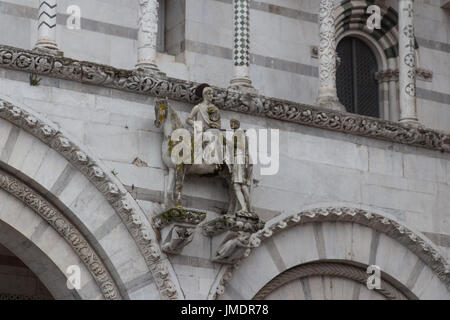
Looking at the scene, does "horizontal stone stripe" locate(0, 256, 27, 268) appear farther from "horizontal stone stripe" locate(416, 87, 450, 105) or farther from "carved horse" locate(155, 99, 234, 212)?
"horizontal stone stripe" locate(416, 87, 450, 105)

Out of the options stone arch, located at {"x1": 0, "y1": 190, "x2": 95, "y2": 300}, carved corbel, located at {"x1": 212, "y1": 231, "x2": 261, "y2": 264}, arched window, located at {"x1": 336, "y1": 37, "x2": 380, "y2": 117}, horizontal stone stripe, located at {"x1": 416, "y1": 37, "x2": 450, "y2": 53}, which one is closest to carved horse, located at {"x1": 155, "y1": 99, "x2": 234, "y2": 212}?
carved corbel, located at {"x1": 212, "y1": 231, "x2": 261, "y2": 264}

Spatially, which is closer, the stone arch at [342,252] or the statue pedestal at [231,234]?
the statue pedestal at [231,234]

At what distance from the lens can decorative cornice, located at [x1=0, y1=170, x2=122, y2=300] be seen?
1448 centimetres

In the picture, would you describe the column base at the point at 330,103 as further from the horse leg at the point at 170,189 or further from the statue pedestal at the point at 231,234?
the horse leg at the point at 170,189

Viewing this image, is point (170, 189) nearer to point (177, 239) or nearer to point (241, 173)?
point (177, 239)

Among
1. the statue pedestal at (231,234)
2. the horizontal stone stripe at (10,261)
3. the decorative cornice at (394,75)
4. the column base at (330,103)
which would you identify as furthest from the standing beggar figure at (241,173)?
the decorative cornice at (394,75)

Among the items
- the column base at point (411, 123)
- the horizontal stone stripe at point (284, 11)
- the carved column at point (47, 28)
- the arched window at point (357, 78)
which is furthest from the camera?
the arched window at point (357, 78)

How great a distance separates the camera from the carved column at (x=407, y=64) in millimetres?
→ 17219

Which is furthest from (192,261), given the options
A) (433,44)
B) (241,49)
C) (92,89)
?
(433,44)

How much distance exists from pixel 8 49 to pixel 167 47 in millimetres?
3035

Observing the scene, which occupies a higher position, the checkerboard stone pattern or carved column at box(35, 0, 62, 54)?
the checkerboard stone pattern

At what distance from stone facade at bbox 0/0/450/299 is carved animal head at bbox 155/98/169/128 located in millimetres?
154

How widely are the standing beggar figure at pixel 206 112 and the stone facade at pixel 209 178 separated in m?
0.18
